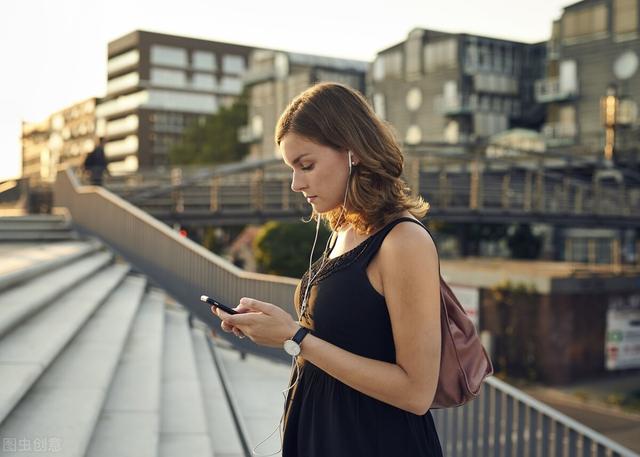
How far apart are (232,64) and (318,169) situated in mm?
90118

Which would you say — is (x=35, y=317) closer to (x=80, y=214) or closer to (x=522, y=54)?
(x=80, y=214)

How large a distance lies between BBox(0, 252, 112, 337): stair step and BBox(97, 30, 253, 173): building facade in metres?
75.5

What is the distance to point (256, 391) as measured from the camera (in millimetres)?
7047

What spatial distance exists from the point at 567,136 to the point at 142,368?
127 ft

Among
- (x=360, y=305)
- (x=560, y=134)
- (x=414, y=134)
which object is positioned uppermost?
(x=414, y=134)

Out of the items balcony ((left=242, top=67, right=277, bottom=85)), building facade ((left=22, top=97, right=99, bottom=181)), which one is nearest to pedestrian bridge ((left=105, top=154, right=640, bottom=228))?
balcony ((left=242, top=67, right=277, bottom=85))

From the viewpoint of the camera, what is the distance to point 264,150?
59.8 m

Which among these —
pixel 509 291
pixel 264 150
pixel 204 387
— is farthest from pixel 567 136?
pixel 204 387

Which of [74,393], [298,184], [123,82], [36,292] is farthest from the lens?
[123,82]

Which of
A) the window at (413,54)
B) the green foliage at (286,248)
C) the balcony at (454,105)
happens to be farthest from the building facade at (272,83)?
the green foliage at (286,248)

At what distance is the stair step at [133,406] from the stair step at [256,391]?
2.51 feet

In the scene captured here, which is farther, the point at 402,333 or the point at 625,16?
the point at 625,16

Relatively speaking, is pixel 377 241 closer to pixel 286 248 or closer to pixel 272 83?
pixel 286 248

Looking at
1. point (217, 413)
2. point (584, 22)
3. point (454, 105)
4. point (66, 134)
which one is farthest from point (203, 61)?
point (217, 413)
